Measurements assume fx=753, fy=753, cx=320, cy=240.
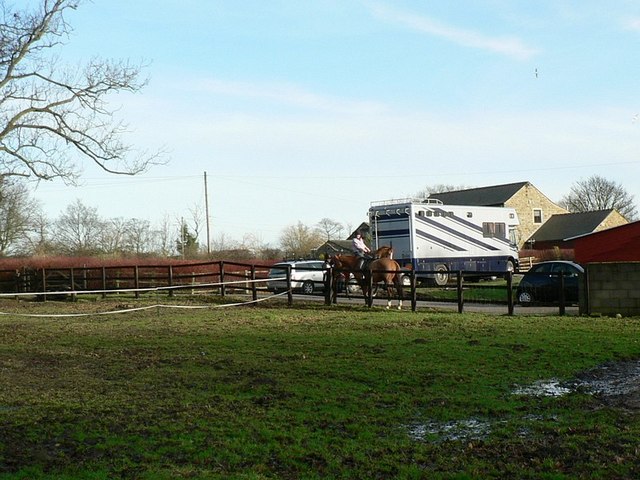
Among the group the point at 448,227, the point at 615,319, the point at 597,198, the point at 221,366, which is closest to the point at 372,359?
the point at 221,366

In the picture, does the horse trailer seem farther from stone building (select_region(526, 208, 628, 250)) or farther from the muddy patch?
stone building (select_region(526, 208, 628, 250))

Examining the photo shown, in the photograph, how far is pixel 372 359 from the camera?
36.1 feet

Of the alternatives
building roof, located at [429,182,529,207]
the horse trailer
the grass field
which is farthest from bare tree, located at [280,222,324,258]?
the grass field

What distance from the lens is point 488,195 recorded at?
6562 cm

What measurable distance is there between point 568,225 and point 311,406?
60.7 meters

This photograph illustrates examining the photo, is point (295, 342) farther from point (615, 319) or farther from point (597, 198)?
point (597, 198)

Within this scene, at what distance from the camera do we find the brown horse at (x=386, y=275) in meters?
20.8

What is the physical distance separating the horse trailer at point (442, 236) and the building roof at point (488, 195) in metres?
25.5

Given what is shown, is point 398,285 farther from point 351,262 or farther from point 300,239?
point 300,239

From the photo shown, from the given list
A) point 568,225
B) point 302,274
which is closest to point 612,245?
point 302,274

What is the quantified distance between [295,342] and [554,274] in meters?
11.0

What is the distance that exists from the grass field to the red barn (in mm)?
13095

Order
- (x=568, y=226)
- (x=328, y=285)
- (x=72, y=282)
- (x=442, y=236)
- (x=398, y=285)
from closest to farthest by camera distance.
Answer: (x=398, y=285) → (x=328, y=285) → (x=72, y=282) → (x=442, y=236) → (x=568, y=226)

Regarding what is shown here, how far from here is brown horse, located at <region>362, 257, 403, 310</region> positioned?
819 inches
